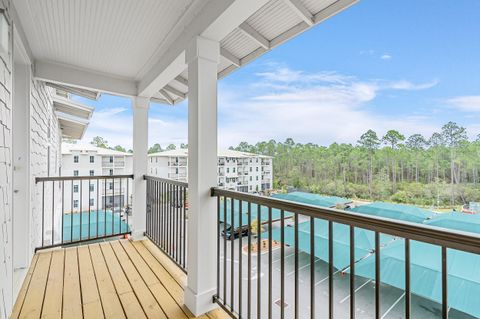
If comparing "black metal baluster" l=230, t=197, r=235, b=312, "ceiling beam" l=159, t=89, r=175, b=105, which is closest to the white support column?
"black metal baluster" l=230, t=197, r=235, b=312

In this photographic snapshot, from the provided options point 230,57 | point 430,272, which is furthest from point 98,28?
point 430,272

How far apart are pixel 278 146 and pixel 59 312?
251cm

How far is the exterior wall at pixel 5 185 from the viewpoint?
1.68 meters

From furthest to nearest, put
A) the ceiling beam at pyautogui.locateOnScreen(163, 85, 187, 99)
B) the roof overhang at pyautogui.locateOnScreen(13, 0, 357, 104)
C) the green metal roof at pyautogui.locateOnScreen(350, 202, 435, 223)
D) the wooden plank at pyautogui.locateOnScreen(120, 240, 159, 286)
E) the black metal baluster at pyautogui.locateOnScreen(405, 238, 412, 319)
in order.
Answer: the ceiling beam at pyautogui.locateOnScreen(163, 85, 187, 99)
the wooden plank at pyautogui.locateOnScreen(120, 240, 159, 286)
the roof overhang at pyautogui.locateOnScreen(13, 0, 357, 104)
the green metal roof at pyautogui.locateOnScreen(350, 202, 435, 223)
the black metal baluster at pyautogui.locateOnScreen(405, 238, 412, 319)

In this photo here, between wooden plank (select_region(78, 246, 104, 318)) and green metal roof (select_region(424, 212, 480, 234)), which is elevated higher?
green metal roof (select_region(424, 212, 480, 234))

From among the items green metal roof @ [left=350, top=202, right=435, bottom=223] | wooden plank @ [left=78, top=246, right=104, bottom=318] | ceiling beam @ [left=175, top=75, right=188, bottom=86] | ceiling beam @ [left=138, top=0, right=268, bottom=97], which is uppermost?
ceiling beam @ [left=175, top=75, right=188, bottom=86]

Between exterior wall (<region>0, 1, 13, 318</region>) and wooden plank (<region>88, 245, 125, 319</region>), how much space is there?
65 centimetres

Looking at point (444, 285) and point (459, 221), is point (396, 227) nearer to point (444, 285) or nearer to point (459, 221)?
point (444, 285)

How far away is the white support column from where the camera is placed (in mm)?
2033

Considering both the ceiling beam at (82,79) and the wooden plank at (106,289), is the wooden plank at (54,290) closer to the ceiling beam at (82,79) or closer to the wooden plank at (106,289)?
the wooden plank at (106,289)

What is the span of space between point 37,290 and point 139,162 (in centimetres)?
188

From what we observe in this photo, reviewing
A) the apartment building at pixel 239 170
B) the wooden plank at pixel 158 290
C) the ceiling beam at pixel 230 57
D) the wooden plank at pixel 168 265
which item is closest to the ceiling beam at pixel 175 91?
the apartment building at pixel 239 170

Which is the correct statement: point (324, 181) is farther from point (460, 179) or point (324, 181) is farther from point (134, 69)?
point (134, 69)

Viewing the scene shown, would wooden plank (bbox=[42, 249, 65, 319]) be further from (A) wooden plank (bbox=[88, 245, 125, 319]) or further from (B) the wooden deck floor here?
(A) wooden plank (bbox=[88, 245, 125, 319])
